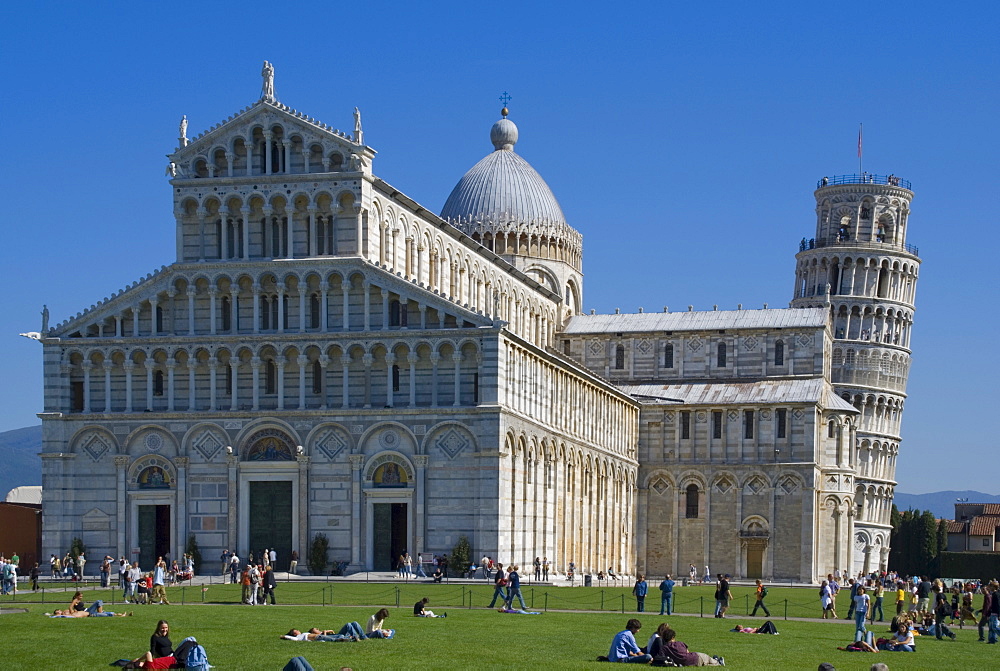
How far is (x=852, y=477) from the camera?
10044 cm

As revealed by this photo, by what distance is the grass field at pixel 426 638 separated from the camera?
1471 inches

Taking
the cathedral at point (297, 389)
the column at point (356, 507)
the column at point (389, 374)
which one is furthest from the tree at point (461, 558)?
the column at point (389, 374)

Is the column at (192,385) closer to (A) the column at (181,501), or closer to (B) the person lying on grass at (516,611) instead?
(A) the column at (181,501)

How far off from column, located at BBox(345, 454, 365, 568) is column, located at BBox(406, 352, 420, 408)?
3284 mm

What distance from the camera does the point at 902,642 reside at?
44562 mm

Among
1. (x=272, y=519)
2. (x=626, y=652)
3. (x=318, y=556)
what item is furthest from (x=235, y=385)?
(x=626, y=652)

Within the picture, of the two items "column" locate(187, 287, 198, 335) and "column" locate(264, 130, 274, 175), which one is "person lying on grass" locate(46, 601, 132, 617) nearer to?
"column" locate(187, 287, 198, 335)

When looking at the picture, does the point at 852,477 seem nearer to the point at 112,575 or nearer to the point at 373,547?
the point at 373,547

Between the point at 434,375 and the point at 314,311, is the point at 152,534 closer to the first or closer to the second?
the point at 314,311

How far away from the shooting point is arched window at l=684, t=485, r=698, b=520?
3893 inches

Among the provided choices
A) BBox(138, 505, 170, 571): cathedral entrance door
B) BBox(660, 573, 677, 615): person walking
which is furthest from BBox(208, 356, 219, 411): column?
BBox(660, 573, 677, 615): person walking

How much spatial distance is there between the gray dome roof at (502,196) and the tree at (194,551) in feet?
124

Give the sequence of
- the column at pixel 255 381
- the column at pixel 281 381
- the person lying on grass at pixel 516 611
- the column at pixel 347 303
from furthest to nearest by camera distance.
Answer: the column at pixel 255 381, the column at pixel 281 381, the column at pixel 347 303, the person lying on grass at pixel 516 611

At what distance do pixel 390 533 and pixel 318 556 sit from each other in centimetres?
324
